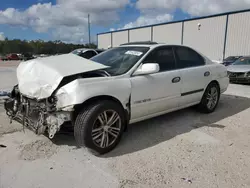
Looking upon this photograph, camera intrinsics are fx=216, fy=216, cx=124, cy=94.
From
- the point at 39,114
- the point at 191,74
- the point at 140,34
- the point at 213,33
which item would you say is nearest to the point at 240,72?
the point at 191,74

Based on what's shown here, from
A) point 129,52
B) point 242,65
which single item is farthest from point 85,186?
point 242,65

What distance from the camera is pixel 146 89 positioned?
3518 millimetres

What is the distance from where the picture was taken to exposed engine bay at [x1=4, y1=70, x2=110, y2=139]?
2.90 meters

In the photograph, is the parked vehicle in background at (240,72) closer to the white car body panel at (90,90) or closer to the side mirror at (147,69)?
the side mirror at (147,69)

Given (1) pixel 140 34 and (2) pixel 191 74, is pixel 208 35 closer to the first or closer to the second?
(1) pixel 140 34

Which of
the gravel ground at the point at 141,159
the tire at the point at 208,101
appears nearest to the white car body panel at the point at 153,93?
the gravel ground at the point at 141,159

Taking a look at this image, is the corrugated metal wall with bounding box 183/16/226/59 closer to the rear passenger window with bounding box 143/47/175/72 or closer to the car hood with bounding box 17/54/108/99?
the rear passenger window with bounding box 143/47/175/72

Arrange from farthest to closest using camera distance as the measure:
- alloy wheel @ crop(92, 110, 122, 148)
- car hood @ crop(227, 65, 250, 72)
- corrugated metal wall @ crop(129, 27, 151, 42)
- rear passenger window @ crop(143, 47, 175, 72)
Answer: corrugated metal wall @ crop(129, 27, 151, 42), car hood @ crop(227, 65, 250, 72), rear passenger window @ crop(143, 47, 175, 72), alloy wheel @ crop(92, 110, 122, 148)

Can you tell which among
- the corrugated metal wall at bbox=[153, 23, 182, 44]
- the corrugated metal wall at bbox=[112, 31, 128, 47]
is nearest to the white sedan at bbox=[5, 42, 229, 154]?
the corrugated metal wall at bbox=[153, 23, 182, 44]

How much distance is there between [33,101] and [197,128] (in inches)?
117

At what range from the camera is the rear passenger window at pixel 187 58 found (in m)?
4.30

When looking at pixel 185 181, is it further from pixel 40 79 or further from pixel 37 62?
pixel 37 62

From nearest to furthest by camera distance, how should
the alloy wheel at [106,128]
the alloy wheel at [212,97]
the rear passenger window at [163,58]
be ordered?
the alloy wheel at [106,128] < the rear passenger window at [163,58] < the alloy wheel at [212,97]

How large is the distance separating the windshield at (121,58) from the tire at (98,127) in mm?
612
